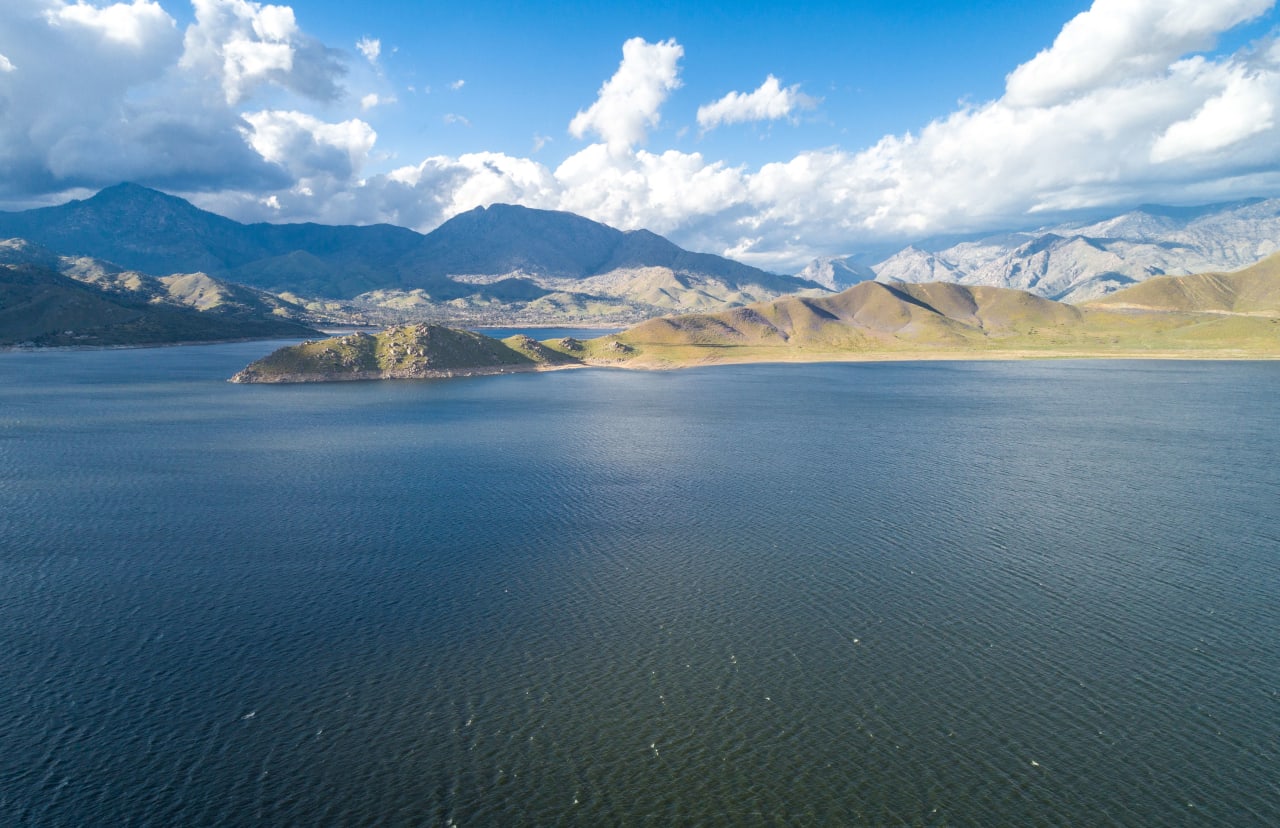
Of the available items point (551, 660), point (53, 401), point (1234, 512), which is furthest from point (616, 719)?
point (53, 401)

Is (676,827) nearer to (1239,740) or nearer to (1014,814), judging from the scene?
(1014,814)

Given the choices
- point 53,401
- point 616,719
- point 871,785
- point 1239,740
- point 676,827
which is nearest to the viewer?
point 676,827

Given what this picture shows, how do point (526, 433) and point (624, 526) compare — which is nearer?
point (624, 526)

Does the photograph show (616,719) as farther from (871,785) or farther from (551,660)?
(871,785)

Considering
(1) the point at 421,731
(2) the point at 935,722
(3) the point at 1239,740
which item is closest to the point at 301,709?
(1) the point at 421,731

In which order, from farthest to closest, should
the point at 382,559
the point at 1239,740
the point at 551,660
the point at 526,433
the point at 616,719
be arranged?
1. the point at 526,433
2. the point at 382,559
3. the point at 551,660
4. the point at 616,719
5. the point at 1239,740

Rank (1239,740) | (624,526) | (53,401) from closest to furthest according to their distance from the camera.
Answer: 1. (1239,740)
2. (624,526)
3. (53,401)
